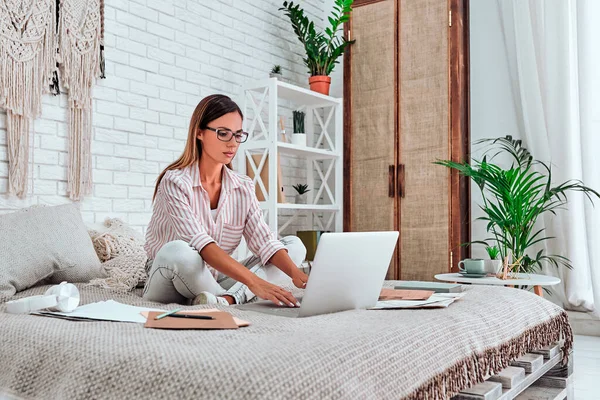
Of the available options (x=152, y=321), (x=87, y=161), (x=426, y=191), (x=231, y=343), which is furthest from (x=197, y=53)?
(x=231, y=343)

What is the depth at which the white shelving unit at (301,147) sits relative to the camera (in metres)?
3.57

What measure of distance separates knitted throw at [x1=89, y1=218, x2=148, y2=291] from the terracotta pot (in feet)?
5.84

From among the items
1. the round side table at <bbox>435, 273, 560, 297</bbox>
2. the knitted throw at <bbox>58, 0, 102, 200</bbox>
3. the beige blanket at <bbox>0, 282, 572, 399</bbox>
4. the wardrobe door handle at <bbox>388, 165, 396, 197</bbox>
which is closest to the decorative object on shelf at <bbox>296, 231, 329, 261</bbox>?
the wardrobe door handle at <bbox>388, 165, 396, 197</bbox>

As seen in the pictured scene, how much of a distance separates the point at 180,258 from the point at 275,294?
13.4 inches

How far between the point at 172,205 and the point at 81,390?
1037 millimetres

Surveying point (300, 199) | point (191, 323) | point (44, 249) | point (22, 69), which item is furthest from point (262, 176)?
point (191, 323)

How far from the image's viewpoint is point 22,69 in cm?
260

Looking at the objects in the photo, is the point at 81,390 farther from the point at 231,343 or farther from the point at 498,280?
the point at 498,280

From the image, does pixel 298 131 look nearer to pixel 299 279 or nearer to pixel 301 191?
pixel 301 191

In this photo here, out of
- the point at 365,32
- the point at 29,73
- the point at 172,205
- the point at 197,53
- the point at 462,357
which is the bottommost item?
the point at 462,357

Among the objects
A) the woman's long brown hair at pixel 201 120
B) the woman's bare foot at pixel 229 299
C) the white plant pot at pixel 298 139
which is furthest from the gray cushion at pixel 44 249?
the white plant pot at pixel 298 139

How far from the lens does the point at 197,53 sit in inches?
139

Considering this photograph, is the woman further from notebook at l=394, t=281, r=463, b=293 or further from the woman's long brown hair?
notebook at l=394, t=281, r=463, b=293

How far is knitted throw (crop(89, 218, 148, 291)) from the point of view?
Result: 7.31ft
